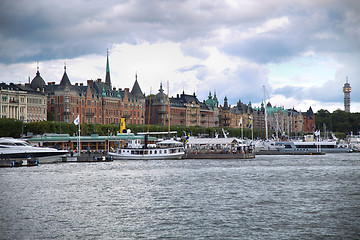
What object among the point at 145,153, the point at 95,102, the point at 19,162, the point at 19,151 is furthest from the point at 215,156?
the point at 95,102

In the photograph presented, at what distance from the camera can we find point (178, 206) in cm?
3684

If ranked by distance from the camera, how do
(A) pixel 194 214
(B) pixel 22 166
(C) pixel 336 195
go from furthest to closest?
(B) pixel 22 166 → (C) pixel 336 195 → (A) pixel 194 214

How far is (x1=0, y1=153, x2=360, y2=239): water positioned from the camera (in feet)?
95.2

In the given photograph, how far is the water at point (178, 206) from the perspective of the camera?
29031 millimetres

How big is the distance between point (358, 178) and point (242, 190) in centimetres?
1774

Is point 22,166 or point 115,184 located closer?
point 115,184

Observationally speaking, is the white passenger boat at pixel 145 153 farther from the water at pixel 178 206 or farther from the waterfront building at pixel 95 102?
the waterfront building at pixel 95 102

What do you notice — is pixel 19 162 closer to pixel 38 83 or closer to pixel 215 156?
pixel 215 156

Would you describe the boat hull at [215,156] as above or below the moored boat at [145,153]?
below

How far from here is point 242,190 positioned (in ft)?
149

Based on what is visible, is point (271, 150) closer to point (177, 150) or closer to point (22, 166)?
point (177, 150)

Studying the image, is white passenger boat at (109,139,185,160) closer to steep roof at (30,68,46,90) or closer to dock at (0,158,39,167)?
dock at (0,158,39,167)

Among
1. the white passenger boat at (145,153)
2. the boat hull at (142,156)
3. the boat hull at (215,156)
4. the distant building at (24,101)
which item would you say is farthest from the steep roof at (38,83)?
the boat hull at (215,156)

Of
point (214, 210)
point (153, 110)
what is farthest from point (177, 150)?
point (153, 110)
